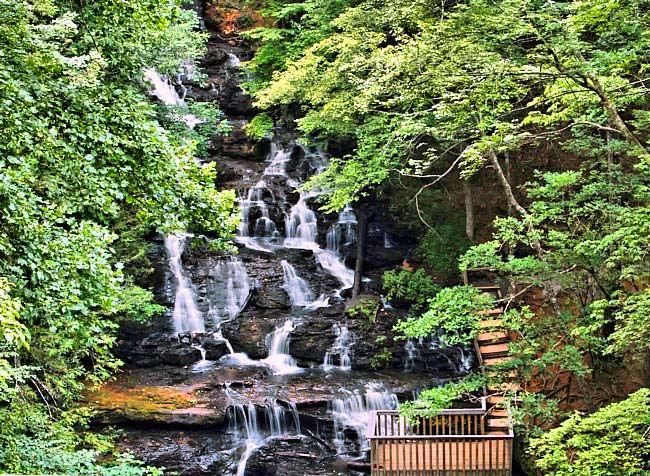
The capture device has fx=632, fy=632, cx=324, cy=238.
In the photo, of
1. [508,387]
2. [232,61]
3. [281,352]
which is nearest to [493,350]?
[508,387]

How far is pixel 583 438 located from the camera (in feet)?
19.4

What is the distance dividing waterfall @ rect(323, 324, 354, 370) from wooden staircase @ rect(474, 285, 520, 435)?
2924 mm

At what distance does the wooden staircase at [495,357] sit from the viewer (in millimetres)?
9503

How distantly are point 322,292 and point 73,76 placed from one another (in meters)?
10.9

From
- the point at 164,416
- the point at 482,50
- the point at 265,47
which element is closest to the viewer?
the point at 482,50

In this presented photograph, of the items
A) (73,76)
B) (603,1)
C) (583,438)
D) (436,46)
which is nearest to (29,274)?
(73,76)

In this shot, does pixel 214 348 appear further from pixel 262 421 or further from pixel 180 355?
pixel 262 421

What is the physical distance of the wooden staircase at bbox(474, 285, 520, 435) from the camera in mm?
9503

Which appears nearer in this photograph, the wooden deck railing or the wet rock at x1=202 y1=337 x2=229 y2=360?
the wooden deck railing

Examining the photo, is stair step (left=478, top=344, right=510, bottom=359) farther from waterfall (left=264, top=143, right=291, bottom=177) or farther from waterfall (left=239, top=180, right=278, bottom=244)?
waterfall (left=264, top=143, right=291, bottom=177)

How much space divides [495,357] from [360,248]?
516 cm

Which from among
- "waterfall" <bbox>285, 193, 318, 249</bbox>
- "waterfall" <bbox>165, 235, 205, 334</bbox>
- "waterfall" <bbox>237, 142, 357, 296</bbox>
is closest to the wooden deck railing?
"waterfall" <bbox>165, 235, 205, 334</bbox>

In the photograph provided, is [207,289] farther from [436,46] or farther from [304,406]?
[436,46]

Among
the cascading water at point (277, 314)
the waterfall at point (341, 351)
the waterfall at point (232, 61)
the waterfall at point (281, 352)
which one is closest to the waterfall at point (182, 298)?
the cascading water at point (277, 314)
